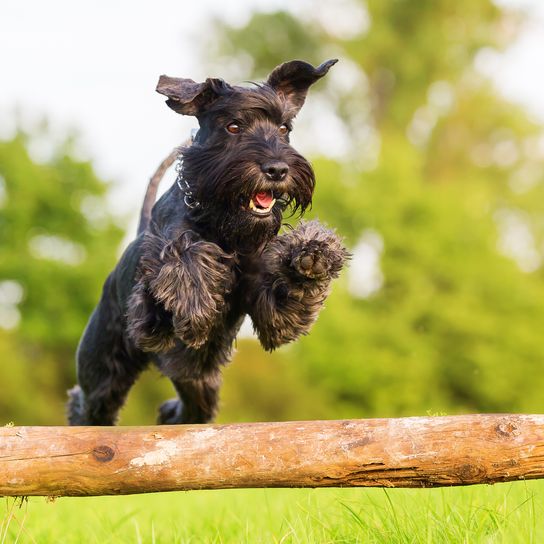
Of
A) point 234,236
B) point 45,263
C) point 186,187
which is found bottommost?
point 234,236

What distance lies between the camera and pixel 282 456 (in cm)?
385

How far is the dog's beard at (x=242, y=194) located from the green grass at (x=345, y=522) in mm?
1392

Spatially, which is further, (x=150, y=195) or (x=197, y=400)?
(x=197, y=400)

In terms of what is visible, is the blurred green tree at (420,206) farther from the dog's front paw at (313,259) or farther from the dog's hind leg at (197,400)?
the dog's front paw at (313,259)

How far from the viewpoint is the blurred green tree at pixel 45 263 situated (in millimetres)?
27469

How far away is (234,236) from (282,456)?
1.38 metres

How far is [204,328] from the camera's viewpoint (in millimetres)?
4609

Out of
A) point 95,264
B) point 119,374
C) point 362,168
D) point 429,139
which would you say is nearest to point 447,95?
point 429,139

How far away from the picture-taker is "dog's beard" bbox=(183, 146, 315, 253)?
14.8ft

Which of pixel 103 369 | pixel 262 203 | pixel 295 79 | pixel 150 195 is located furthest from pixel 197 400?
pixel 295 79

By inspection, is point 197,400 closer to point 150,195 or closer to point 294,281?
point 150,195

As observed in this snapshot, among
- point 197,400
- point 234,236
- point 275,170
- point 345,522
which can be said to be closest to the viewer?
point 345,522

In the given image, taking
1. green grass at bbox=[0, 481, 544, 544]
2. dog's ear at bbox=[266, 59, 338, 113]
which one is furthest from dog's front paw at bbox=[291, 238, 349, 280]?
green grass at bbox=[0, 481, 544, 544]

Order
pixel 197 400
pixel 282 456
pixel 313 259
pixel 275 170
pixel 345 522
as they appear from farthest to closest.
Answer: pixel 197 400 → pixel 313 259 → pixel 275 170 → pixel 345 522 → pixel 282 456
